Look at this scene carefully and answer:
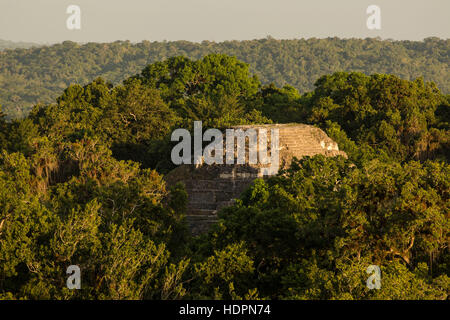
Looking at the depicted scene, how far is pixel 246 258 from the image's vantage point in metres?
23.8

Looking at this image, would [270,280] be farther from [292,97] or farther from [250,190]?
[292,97]

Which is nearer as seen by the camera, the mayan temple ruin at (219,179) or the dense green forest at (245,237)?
the dense green forest at (245,237)

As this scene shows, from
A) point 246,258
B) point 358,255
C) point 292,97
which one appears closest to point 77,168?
point 246,258

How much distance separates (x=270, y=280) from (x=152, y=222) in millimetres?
5953

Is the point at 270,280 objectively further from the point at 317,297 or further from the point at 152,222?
the point at 152,222

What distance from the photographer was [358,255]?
72.0 ft

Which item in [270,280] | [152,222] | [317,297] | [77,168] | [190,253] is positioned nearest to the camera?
[317,297]

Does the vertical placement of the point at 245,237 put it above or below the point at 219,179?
below

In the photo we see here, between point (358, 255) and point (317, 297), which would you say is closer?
point (317, 297)

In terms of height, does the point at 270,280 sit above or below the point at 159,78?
below

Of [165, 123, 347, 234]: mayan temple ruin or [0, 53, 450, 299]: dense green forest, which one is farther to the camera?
[165, 123, 347, 234]: mayan temple ruin

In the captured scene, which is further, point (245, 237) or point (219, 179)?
point (219, 179)
